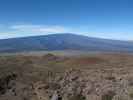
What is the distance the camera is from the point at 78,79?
71.8ft

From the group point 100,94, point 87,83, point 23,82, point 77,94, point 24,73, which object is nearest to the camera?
point 100,94

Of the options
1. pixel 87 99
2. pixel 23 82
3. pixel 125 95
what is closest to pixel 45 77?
pixel 23 82

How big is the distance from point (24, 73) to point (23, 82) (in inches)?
102

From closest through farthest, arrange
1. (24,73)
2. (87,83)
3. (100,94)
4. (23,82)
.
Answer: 1. (100,94)
2. (87,83)
3. (23,82)
4. (24,73)

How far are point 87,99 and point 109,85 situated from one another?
85.6 inches

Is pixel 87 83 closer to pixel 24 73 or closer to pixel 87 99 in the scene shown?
pixel 87 99

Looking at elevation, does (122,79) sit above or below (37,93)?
above

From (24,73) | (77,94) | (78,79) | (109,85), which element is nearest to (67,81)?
(78,79)

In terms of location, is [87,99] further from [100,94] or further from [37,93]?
[37,93]

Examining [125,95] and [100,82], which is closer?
[125,95]

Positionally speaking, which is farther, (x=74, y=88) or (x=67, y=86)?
(x=67, y=86)

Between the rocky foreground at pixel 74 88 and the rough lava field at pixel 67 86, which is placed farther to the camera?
the rough lava field at pixel 67 86

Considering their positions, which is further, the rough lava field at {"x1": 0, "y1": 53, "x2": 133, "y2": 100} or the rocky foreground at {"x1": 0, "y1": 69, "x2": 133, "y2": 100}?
the rough lava field at {"x1": 0, "y1": 53, "x2": 133, "y2": 100}

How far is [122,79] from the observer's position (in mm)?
20297
